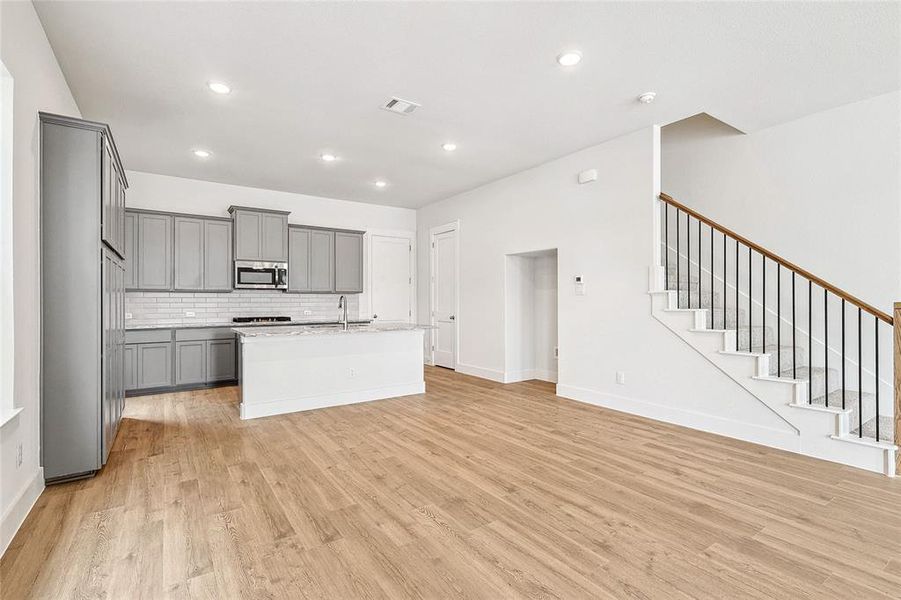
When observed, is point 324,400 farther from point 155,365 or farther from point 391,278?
point 391,278

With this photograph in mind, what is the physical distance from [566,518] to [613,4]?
308cm

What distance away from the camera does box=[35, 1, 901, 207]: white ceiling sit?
9.04 ft

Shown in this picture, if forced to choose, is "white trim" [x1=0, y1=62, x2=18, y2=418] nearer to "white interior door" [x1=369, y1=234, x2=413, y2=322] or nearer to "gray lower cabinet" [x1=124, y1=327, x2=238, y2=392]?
"gray lower cabinet" [x1=124, y1=327, x2=238, y2=392]

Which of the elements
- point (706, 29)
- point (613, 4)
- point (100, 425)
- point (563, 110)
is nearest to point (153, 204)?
point (100, 425)

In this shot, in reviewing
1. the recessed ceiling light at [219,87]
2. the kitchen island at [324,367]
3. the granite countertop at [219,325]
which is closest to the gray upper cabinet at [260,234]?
the granite countertop at [219,325]

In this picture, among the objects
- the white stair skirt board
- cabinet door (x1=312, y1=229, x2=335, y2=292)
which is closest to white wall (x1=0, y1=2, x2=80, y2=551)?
cabinet door (x1=312, y1=229, x2=335, y2=292)

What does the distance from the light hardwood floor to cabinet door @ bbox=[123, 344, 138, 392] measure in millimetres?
1980

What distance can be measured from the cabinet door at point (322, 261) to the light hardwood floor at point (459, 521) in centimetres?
350

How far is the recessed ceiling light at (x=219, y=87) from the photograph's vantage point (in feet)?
11.7

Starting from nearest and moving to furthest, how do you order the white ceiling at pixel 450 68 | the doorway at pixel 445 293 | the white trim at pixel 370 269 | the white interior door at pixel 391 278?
1. the white ceiling at pixel 450 68
2. the doorway at pixel 445 293
3. the white trim at pixel 370 269
4. the white interior door at pixel 391 278

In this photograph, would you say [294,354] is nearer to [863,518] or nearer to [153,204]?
[153,204]

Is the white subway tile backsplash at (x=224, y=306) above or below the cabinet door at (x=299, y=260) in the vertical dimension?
below

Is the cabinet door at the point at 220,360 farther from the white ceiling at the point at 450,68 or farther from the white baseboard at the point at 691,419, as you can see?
the white baseboard at the point at 691,419

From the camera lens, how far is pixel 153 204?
6227mm
